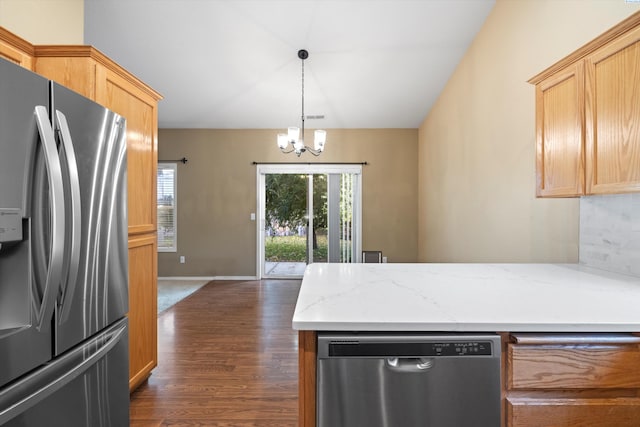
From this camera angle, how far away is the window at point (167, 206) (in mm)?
5738

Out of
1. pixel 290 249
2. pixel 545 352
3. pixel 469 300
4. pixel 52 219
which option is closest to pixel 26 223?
pixel 52 219

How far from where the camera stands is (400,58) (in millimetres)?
4090

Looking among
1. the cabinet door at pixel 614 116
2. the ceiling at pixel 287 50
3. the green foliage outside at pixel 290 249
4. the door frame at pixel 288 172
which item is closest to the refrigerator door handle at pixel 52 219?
the cabinet door at pixel 614 116

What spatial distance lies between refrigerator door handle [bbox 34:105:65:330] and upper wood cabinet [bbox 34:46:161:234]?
2.77 feet

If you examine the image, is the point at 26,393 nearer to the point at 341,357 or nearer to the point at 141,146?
the point at 341,357

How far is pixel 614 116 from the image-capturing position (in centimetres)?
138

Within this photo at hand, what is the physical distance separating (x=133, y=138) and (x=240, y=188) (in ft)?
12.1

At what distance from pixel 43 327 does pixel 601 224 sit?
8.43 ft

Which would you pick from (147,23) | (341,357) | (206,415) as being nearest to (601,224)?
(341,357)

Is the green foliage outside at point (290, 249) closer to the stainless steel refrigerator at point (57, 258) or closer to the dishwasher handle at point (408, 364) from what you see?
the stainless steel refrigerator at point (57, 258)

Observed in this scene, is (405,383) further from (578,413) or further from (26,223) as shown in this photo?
(26,223)

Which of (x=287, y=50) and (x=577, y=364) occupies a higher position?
(x=287, y=50)

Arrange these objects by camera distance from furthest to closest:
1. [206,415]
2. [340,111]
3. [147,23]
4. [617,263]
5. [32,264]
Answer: [340,111]
[147,23]
[206,415]
[617,263]
[32,264]

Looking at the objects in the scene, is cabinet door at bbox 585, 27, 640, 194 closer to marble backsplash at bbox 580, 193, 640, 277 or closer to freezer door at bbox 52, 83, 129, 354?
marble backsplash at bbox 580, 193, 640, 277
